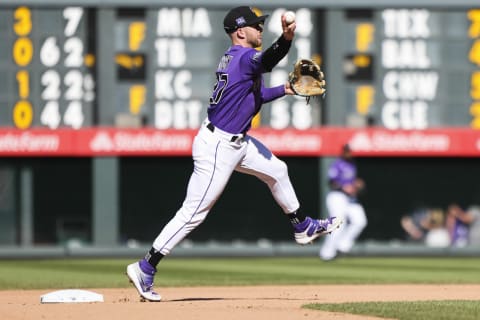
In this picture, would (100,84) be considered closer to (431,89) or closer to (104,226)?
(104,226)

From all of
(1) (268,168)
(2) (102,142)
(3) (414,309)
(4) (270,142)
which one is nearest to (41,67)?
(2) (102,142)

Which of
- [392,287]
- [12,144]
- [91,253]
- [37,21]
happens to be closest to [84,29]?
[37,21]

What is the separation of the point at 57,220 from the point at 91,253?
5.09 ft

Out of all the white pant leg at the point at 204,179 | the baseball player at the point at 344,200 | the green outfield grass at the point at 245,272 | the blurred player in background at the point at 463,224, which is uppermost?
the white pant leg at the point at 204,179

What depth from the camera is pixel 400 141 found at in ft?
74.1

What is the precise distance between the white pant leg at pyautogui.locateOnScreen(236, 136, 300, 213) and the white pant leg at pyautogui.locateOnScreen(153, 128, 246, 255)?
130mm

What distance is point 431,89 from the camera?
71.3 ft

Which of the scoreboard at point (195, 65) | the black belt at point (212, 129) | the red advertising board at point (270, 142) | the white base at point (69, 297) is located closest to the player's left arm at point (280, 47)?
the black belt at point (212, 129)

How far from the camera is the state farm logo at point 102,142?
22.4 metres

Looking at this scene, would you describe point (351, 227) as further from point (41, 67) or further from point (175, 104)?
point (41, 67)

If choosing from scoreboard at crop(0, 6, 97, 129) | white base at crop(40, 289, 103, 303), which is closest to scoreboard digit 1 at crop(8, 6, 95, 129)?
scoreboard at crop(0, 6, 97, 129)

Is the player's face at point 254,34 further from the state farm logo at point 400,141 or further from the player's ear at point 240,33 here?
the state farm logo at point 400,141

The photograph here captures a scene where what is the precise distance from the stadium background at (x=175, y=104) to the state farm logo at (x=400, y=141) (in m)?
0.03

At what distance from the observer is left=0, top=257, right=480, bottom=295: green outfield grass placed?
41.8 ft
